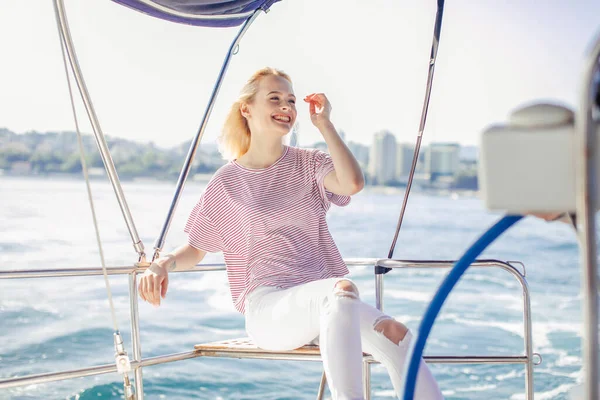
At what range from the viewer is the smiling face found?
7.06ft

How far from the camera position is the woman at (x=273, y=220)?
185 cm

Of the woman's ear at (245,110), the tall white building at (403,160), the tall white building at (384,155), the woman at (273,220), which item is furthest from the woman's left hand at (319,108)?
the tall white building at (384,155)

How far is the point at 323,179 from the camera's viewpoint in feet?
6.96

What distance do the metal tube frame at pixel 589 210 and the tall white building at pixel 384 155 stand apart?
18.2 m

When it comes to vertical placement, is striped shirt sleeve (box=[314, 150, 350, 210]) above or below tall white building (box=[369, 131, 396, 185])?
below

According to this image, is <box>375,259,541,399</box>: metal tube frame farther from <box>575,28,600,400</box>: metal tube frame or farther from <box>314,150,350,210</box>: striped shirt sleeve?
<box>575,28,600,400</box>: metal tube frame

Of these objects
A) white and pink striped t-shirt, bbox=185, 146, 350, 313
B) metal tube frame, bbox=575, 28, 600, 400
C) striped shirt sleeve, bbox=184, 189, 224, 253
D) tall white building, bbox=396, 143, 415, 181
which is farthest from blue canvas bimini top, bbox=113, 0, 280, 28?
tall white building, bbox=396, 143, 415, 181

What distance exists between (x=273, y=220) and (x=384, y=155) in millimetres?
17534

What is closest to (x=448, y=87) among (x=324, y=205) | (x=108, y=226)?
(x=108, y=226)

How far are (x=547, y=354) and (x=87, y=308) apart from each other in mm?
5512

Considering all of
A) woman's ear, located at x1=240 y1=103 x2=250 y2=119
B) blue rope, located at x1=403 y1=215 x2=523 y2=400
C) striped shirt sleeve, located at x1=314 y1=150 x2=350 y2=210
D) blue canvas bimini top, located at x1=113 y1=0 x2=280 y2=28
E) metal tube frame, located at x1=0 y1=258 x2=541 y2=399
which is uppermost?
blue canvas bimini top, located at x1=113 y1=0 x2=280 y2=28

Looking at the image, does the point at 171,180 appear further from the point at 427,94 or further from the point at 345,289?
the point at 345,289

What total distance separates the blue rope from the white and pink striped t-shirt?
1.00 m

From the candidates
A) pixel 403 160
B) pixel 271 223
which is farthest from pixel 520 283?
pixel 403 160
